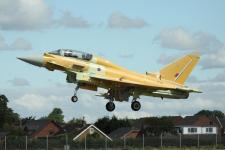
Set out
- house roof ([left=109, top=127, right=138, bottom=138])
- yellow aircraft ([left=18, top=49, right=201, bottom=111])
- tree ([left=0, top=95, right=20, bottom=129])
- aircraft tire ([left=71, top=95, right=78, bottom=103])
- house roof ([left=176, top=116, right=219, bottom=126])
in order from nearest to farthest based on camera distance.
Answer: aircraft tire ([left=71, top=95, right=78, bottom=103]) → yellow aircraft ([left=18, top=49, right=201, bottom=111]) → house roof ([left=109, top=127, right=138, bottom=138]) → tree ([left=0, top=95, right=20, bottom=129]) → house roof ([left=176, top=116, right=219, bottom=126])

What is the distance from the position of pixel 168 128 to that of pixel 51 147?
62087mm

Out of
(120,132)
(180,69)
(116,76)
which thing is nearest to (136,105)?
(116,76)

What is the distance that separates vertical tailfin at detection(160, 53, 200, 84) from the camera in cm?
5918

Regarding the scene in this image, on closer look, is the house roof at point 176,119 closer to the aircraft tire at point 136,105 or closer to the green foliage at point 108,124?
the green foliage at point 108,124

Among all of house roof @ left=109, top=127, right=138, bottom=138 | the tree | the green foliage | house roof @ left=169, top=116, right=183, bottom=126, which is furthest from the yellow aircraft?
house roof @ left=169, top=116, right=183, bottom=126

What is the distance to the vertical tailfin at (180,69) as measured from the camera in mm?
59184

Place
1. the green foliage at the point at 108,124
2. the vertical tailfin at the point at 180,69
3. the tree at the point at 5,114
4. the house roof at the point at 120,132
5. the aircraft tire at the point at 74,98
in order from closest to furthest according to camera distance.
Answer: the aircraft tire at the point at 74,98, the vertical tailfin at the point at 180,69, the house roof at the point at 120,132, the green foliage at the point at 108,124, the tree at the point at 5,114

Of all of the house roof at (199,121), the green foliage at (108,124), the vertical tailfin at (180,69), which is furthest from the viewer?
the house roof at (199,121)

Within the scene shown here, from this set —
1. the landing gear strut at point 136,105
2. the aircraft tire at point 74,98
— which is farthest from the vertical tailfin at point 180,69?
the aircraft tire at point 74,98

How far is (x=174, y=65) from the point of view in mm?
59875

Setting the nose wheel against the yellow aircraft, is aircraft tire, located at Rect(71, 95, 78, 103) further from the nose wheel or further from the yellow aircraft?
the nose wheel

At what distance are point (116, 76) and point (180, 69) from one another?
7.31 metres

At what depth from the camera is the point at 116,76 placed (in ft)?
179

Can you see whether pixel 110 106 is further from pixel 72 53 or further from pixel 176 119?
pixel 176 119
